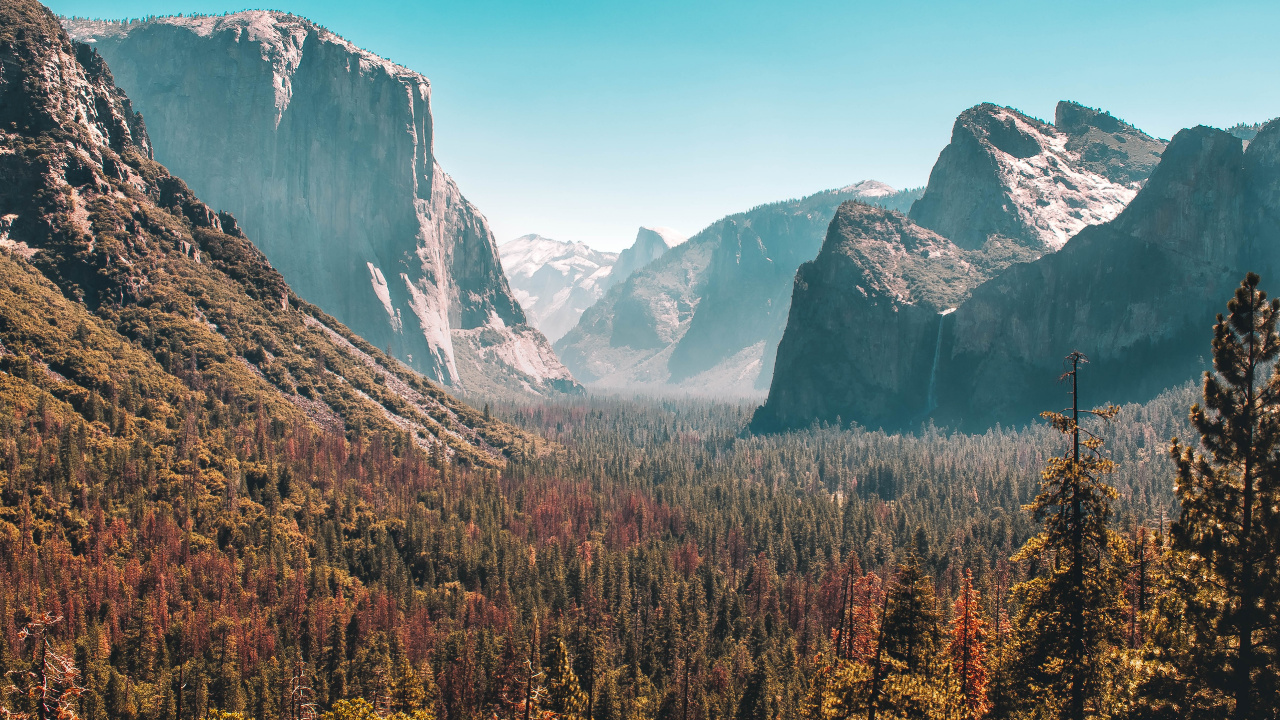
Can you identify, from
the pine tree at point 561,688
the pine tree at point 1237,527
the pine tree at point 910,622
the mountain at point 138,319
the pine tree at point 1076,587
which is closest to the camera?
the pine tree at point 1237,527

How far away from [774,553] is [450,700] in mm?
67820

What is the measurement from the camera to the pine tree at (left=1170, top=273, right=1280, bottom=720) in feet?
85.0

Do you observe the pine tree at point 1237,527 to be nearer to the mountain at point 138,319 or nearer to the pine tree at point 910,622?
the pine tree at point 910,622

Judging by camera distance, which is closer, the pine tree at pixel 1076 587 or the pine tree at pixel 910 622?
the pine tree at pixel 1076 587

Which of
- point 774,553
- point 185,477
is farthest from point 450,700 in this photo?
point 774,553

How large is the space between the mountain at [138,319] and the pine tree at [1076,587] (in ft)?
344

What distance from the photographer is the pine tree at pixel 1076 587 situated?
96.0ft

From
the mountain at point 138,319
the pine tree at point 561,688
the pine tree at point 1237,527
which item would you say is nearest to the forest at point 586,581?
the pine tree at point 1237,527

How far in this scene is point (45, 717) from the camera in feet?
87.0

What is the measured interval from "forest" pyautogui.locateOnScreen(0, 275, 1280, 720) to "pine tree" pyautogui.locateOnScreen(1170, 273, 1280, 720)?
9 centimetres

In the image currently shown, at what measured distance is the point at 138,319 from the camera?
142875 mm

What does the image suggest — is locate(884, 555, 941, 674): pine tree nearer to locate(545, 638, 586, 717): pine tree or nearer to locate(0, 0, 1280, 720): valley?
locate(0, 0, 1280, 720): valley

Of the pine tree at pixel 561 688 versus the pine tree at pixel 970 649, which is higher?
the pine tree at pixel 970 649

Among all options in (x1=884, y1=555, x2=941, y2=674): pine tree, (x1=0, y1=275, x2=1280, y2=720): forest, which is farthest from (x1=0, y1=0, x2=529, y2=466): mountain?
(x1=884, y1=555, x2=941, y2=674): pine tree
